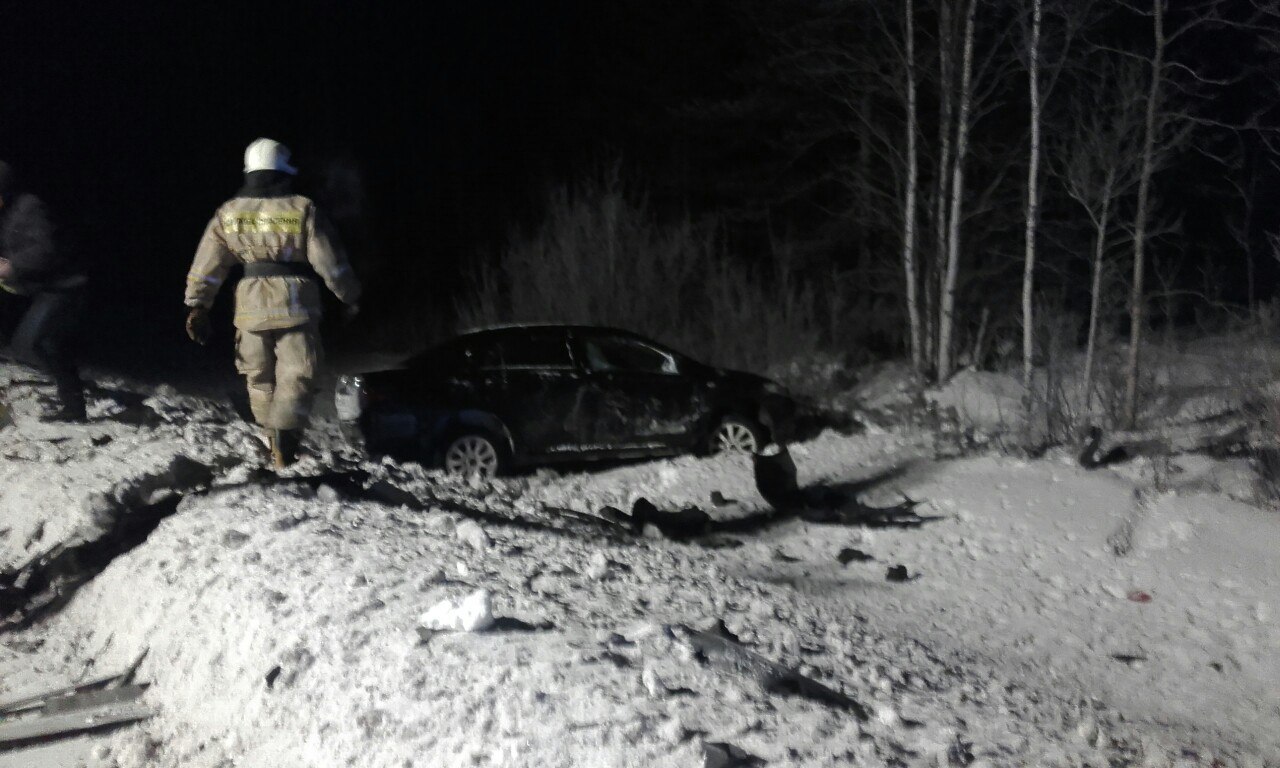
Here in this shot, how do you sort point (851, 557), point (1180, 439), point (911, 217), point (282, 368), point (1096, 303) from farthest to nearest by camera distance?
1. point (911, 217)
2. point (1096, 303)
3. point (1180, 439)
4. point (851, 557)
5. point (282, 368)

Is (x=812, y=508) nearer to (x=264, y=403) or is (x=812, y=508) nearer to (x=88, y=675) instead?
(x=264, y=403)

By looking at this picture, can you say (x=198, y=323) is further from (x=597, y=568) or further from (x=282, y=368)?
(x=597, y=568)

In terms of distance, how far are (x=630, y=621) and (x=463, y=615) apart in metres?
0.88

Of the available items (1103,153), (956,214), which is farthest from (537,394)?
(956,214)

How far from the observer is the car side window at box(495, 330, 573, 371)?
11320 millimetres

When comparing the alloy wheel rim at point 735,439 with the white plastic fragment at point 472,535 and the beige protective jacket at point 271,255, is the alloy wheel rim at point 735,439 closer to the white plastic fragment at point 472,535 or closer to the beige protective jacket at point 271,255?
the beige protective jacket at point 271,255

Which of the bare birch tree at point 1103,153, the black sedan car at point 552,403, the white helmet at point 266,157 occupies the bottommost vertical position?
the black sedan car at point 552,403

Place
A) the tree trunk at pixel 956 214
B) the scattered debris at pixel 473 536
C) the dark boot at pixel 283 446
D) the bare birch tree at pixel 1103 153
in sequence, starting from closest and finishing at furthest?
the scattered debris at pixel 473 536 → the dark boot at pixel 283 446 → the bare birch tree at pixel 1103 153 → the tree trunk at pixel 956 214

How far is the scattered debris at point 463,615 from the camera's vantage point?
5.08 meters

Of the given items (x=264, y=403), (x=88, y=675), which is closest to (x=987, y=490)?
(x=264, y=403)

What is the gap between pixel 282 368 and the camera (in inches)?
316

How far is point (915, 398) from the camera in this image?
582 inches

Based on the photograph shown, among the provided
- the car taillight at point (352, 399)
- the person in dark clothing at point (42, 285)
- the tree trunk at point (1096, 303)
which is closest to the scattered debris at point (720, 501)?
the car taillight at point (352, 399)

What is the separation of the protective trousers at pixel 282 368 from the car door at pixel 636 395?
3.79 meters
